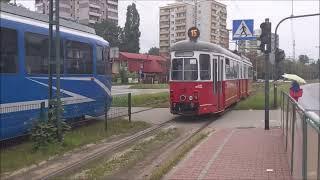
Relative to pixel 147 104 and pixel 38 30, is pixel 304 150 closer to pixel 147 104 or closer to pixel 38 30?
pixel 38 30

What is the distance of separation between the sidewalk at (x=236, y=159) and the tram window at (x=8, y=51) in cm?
434

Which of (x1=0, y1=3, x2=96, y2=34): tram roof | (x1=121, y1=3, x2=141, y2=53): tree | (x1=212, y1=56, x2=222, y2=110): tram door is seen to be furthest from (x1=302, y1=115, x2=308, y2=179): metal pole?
(x1=121, y1=3, x2=141, y2=53): tree

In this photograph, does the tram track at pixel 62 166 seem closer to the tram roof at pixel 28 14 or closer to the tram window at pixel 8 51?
the tram window at pixel 8 51

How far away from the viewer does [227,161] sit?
10445 mm

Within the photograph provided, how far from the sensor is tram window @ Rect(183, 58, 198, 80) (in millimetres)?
19875

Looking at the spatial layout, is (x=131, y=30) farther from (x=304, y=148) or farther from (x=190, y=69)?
(x=304, y=148)

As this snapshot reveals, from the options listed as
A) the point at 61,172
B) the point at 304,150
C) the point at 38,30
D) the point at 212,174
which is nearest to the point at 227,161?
the point at 212,174

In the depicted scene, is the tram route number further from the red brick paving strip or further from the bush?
the bush

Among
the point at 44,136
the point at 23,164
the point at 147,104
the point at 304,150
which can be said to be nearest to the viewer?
the point at 304,150

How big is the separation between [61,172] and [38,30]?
495 centimetres

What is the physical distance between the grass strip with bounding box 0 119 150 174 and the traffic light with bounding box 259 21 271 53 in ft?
15.0

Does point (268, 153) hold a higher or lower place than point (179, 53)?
lower

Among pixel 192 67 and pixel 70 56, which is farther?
pixel 192 67

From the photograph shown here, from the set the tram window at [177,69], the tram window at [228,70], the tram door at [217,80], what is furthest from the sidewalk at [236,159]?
the tram window at [228,70]
